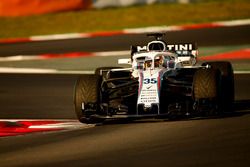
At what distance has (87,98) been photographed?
45.0 feet

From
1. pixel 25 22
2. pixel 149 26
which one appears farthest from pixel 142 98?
pixel 25 22

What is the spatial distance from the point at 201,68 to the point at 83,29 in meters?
14.5

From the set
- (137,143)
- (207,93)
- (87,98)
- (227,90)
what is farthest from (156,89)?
(137,143)

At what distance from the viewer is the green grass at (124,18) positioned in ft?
92.5

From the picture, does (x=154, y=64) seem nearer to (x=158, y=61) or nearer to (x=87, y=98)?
(x=158, y=61)

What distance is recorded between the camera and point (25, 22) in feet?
97.2

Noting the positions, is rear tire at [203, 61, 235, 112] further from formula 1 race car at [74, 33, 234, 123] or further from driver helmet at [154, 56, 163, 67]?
driver helmet at [154, 56, 163, 67]

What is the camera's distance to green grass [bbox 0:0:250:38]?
92.5 ft

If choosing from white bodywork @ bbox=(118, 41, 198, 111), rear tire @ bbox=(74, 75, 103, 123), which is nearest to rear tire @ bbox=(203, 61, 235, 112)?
white bodywork @ bbox=(118, 41, 198, 111)

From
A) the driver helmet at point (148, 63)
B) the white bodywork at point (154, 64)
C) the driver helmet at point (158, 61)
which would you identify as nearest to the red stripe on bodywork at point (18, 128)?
the white bodywork at point (154, 64)

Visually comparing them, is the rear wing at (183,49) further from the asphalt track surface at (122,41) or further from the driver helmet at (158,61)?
the asphalt track surface at (122,41)

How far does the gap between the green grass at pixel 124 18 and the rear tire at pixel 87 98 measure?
14127 millimetres

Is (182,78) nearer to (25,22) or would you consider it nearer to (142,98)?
(142,98)

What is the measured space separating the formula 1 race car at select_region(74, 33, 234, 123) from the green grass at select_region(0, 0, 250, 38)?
1302cm
